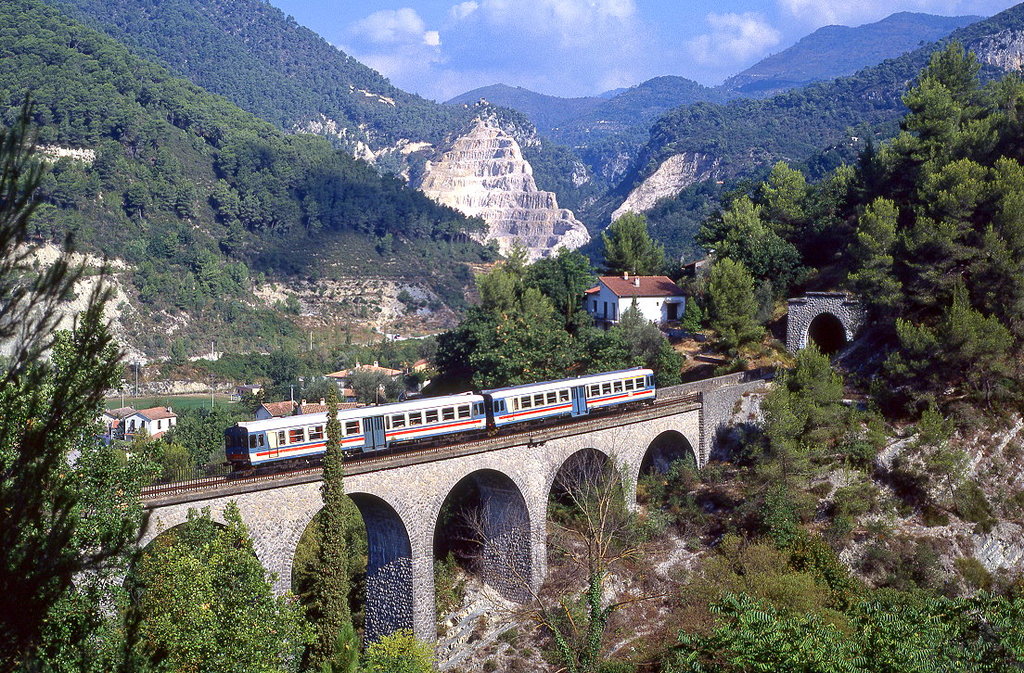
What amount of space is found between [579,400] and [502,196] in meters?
159

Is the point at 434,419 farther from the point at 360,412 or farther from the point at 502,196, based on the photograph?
the point at 502,196

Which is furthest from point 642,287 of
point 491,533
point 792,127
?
point 792,127

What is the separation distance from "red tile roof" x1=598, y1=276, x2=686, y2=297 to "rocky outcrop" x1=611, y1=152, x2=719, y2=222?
11501 cm

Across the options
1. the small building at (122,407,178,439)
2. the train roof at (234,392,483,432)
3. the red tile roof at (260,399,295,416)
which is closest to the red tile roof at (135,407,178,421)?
the small building at (122,407,178,439)

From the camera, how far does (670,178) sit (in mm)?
170500

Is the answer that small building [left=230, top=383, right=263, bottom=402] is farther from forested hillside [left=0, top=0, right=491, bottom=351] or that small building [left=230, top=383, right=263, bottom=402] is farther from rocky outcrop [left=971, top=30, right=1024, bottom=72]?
rocky outcrop [left=971, top=30, right=1024, bottom=72]

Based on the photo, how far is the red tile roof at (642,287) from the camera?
47.0 m

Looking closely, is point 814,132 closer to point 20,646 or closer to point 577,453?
point 577,453

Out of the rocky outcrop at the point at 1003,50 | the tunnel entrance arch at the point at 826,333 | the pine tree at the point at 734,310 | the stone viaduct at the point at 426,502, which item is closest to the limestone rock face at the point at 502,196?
the rocky outcrop at the point at 1003,50

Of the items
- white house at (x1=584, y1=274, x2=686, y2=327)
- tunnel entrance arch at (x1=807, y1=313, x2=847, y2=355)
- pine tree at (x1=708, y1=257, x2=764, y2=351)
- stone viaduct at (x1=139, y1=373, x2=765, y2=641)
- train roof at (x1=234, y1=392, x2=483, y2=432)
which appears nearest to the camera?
stone viaduct at (x1=139, y1=373, x2=765, y2=641)

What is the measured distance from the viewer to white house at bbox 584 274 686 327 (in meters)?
46.7

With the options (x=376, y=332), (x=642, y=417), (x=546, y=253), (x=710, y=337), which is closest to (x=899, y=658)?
(x=642, y=417)

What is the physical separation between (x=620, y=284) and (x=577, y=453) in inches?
732

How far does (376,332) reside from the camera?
3920 inches
